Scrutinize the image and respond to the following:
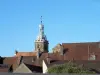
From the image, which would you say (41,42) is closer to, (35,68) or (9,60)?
(9,60)

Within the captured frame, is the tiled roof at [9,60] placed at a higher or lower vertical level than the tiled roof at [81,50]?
lower

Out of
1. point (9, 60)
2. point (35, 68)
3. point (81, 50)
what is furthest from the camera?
point (9, 60)

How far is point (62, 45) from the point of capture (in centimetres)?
11831

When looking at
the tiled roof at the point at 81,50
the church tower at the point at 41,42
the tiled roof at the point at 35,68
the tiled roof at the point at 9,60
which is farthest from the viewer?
the church tower at the point at 41,42

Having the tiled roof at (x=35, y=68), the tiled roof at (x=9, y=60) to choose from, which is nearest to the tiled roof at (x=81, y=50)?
the tiled roof at (x=35, y=68)

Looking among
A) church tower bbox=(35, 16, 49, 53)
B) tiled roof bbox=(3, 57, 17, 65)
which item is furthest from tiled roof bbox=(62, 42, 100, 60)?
church tower bbox=(35, 16, 49, 53)

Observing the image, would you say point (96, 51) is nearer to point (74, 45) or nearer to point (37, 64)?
point (74, 45)

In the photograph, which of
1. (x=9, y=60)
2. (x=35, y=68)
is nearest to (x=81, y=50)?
(x=35, y=68)

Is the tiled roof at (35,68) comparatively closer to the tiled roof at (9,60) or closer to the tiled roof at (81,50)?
the tiled roof at (81,50)

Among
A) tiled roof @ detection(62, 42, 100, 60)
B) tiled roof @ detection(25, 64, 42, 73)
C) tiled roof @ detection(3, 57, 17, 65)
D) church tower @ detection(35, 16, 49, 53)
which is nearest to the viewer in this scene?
tiled roof @ detection(25, 64, 42, 73)

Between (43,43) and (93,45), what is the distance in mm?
67330

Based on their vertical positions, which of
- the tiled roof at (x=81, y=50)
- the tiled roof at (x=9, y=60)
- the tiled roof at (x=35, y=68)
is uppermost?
the tiled roof at (x=81, y=50)

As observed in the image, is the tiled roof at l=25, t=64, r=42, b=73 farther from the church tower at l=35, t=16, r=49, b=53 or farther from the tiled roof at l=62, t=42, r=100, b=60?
the church tower at l=35, t=16, r=49, b=53

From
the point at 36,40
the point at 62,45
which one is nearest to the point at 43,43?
the point at 36,40
